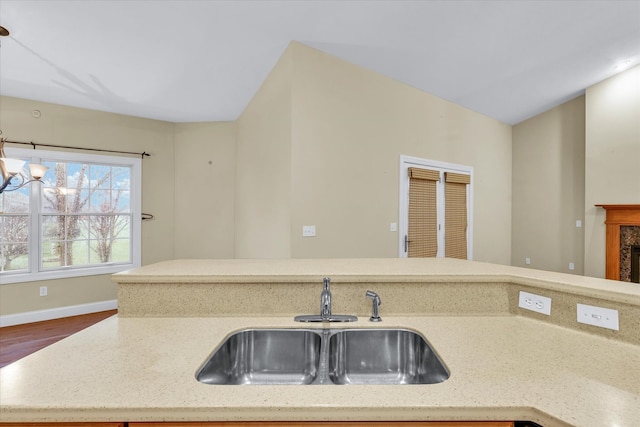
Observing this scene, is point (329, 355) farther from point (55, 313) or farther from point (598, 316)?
point (55, 313)

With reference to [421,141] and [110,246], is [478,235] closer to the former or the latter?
[421,141]

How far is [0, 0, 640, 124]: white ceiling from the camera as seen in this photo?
96.6 inches

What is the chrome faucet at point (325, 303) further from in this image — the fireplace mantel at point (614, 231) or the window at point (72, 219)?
the fireplace mantel at point (614, 231)

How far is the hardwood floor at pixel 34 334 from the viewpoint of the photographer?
9.77ft

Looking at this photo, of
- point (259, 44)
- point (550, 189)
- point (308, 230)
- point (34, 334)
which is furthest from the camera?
point (550, 189)

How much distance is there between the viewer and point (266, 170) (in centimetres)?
349

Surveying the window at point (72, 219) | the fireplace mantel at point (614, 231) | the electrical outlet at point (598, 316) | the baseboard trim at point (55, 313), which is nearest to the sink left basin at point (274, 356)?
the electrical outlet at point (598, 316)

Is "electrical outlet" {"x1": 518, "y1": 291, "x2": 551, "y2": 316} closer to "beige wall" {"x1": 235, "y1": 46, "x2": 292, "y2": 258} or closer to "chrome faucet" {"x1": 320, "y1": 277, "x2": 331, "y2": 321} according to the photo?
"chrome faucet" {"x1": 320, "y1": 277, "x2": 331, "y2": 321}

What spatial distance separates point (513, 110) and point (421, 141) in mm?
2192

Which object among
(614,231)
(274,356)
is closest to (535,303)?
(274,356)

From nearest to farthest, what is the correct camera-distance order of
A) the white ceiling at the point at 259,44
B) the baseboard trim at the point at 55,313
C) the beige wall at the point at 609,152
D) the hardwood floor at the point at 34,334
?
the white ceiling at the point at 259,44, the hardwood floor at the point at 34,334, the baseboard trim at the point at 55,313, the beige wall at the point at 609,152

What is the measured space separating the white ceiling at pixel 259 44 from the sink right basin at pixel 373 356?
96.3 inches

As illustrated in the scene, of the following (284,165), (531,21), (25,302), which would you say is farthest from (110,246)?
(531,21)

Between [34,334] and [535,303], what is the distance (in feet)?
15.0
